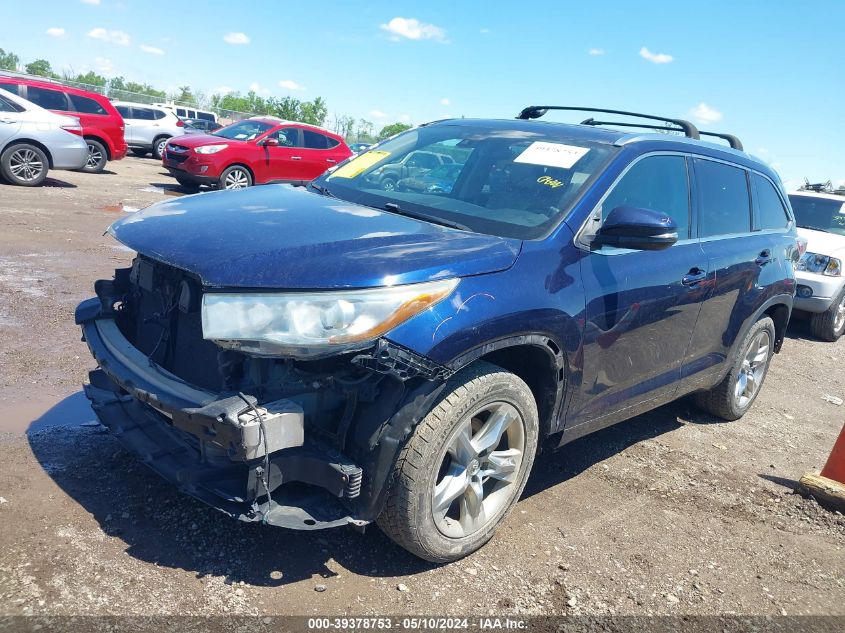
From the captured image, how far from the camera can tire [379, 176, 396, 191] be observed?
380 centimetres

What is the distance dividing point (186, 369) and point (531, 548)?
1.79m

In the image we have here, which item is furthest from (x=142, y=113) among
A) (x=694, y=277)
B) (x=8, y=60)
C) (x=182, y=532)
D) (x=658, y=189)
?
(x=8, y=60)

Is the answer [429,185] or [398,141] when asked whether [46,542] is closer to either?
[429,185]

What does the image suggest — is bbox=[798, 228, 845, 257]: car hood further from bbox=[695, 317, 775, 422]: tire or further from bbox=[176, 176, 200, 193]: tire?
bbox=[176, 176, 200, 193]: tire

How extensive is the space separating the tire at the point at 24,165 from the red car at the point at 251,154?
9.23 feet

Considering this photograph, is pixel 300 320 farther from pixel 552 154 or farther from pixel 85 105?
pixel 85 105

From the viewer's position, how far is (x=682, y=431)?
16.5 ft

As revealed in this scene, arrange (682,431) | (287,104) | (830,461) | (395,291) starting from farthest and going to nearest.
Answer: (287,104) → (682,431) → (830,461) → (395,291)

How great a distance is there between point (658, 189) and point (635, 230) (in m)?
0.82

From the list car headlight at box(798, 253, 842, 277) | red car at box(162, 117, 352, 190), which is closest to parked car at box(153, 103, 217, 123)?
red car at box(162, 117, 352, 190)

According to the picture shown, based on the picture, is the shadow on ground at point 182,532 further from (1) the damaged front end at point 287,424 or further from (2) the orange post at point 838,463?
(2) the orange post at point 838,463

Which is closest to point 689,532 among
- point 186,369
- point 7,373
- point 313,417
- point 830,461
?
point 830,461

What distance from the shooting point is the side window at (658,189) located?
11.5ft

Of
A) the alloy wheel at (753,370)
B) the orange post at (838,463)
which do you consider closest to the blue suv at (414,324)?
the orange post at (838,463)
